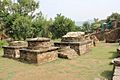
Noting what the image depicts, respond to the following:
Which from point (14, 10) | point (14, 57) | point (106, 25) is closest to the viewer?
point (14, 57)

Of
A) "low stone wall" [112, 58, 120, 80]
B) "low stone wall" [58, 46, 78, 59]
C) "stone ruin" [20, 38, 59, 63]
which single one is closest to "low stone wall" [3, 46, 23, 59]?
"stone ruin" [20, 38, 59, 63]

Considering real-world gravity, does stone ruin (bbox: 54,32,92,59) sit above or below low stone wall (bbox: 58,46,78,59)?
above

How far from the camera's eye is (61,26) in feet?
109

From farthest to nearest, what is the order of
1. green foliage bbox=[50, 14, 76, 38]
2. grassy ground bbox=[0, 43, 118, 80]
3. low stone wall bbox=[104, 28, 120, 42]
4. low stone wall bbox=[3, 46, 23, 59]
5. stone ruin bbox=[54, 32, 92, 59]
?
green foliage bbox=[50, 14, 76, 38] < low stone wall bbox=[104, 28, 120, 42] < stone ruin bbox=[54, 32, 92, 59] < low stone wall bbox=[3, 46, 23, 59] < grassy ground bbox=[0, 43, 118, 80]

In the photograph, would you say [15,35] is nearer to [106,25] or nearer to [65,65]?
[106,25]

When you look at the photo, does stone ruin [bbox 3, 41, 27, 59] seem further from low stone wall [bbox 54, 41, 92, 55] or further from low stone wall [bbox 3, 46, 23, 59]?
low stone wall [bbox 54, 41, 92, 55]

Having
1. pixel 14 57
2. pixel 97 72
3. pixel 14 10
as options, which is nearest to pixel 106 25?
pixel 14 10

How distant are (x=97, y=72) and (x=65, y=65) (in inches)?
70.9

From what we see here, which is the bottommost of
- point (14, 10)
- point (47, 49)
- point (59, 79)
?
point (59, 79)

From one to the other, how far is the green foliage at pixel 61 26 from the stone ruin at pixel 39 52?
76.4 feet

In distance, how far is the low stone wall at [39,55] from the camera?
350 inches

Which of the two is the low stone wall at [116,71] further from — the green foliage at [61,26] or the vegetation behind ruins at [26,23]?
the green foliage at [61,26]

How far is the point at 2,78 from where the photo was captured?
662 centimetres

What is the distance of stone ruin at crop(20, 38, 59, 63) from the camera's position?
29.3 feet
